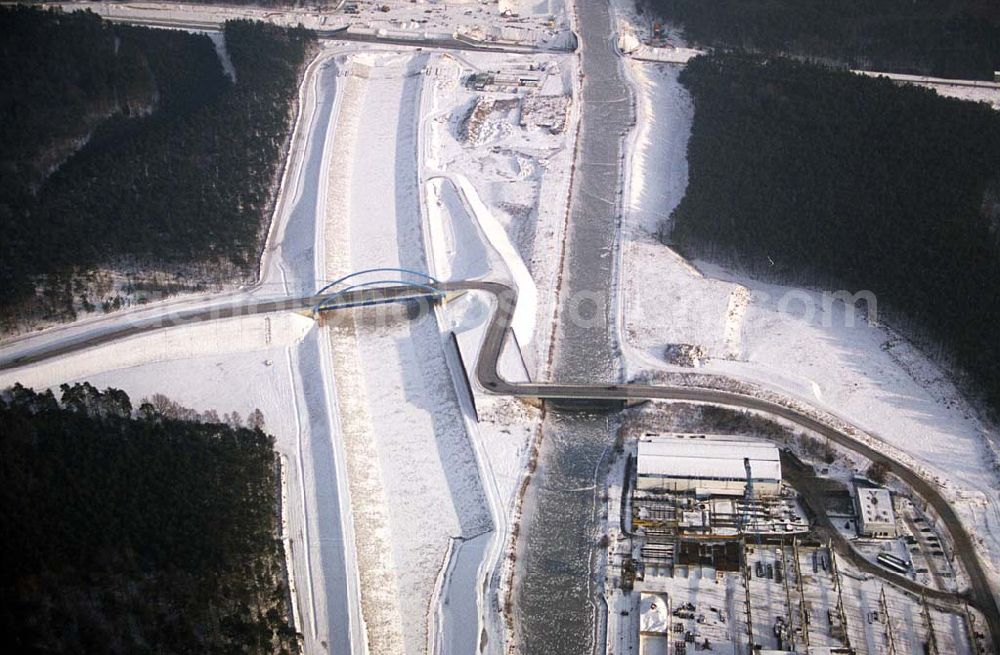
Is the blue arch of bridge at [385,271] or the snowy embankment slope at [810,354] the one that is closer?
the snowy embankment slope at [810,354]

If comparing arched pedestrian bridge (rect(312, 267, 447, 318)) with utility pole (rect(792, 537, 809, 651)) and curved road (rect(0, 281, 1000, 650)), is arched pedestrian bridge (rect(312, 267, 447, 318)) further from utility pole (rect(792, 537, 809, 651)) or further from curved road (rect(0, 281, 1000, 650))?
utility pole (rect(792, 537, 809, 651))

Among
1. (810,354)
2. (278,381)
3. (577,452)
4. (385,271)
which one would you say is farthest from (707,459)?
(385,271)

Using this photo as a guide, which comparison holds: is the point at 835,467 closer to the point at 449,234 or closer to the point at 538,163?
the point at 449,234

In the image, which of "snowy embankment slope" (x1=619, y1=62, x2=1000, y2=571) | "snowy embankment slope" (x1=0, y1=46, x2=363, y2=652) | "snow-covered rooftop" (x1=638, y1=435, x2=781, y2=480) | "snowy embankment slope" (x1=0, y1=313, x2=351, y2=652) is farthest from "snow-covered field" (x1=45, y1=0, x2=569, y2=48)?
"snow-covered rooftop" (x1=638, y1=435, x2=781, y2=480)

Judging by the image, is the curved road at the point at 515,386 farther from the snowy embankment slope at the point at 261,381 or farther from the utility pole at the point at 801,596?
the utility pole at the point at 801,596

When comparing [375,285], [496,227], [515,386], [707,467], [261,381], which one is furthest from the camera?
[496,227]

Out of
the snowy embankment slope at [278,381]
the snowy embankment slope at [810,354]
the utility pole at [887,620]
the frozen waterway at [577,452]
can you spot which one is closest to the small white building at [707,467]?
the frozen waterway at [577,452]

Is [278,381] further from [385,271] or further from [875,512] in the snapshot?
[875,512]
